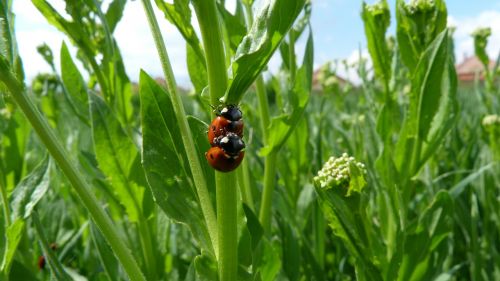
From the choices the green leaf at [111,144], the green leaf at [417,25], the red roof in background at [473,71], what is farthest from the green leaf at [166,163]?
the red roof in background at [473,71]

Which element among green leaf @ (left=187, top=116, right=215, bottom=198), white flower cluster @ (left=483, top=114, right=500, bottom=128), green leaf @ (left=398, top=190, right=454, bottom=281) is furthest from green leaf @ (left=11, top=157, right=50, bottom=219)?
white flower cluster @ (left=483, top=114, right=500, bottom=128)

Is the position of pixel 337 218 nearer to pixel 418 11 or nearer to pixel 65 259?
pixel 418 11

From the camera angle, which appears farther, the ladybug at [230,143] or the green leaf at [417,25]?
the green leaf at [417,25]

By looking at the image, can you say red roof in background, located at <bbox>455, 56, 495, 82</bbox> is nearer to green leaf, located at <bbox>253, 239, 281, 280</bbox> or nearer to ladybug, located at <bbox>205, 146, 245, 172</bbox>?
green leaf, located at <bbox>253, 239, 281, 280</bbox>

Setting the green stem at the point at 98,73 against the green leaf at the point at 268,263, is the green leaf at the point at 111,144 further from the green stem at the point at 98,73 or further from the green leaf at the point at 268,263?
the green leaf at the point at 268,263

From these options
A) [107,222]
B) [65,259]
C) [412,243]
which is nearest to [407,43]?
[412,243]
